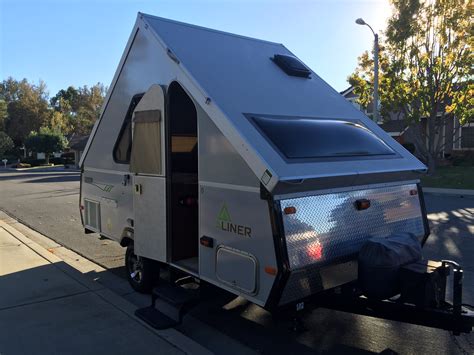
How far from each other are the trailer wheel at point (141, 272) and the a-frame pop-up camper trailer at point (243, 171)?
14 millimetres

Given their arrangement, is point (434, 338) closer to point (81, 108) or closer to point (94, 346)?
point (94, 346)

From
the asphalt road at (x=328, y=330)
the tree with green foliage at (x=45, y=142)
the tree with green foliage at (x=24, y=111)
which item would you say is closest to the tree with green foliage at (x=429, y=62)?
the asphalt road at (x=328, y=330)

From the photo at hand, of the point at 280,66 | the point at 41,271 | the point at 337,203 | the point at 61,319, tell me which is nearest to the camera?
the point at 337,203

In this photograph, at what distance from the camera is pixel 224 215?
11.9 feet

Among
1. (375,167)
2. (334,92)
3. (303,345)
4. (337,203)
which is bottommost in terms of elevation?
(303,345)

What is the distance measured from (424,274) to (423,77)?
19.0 meters

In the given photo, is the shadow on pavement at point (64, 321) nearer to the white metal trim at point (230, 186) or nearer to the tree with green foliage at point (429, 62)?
the white metal trim at point (230, 186)

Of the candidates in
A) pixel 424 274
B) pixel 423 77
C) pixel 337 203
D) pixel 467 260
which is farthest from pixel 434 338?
pixel 423 77

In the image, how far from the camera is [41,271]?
597 centimetres

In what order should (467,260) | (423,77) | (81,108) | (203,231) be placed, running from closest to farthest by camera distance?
(203,231) → (467,260) → (423,77) → (81,108)

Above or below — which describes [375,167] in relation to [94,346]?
above

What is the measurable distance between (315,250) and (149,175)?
2060 millimetres

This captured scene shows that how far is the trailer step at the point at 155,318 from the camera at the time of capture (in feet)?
13.5

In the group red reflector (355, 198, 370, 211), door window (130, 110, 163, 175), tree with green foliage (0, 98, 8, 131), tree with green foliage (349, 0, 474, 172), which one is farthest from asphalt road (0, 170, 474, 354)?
tree with green foliage (0, 98, 8, 131)
